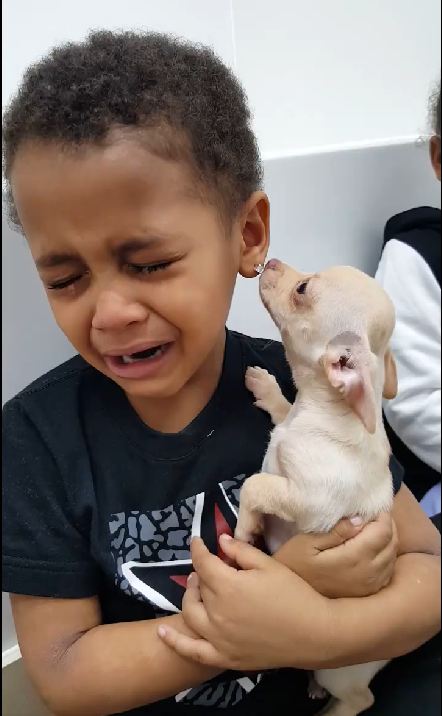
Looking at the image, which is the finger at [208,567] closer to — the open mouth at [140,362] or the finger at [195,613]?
the finger at [195,613]

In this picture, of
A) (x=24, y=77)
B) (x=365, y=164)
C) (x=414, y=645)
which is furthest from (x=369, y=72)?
(x=414, y=645)

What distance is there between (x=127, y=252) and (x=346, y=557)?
0.23 m

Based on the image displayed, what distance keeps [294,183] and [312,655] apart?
278 millimetres

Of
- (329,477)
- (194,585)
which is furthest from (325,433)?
(194,585)

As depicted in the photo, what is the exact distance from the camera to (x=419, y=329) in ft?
1.12

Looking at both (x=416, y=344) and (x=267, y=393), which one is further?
(x=267, y=393)

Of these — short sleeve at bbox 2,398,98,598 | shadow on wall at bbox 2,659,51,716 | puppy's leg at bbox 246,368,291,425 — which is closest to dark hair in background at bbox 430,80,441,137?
puppy's leg at bbox 246,368,291,425

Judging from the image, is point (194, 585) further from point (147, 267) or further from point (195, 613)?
point (147, 267)

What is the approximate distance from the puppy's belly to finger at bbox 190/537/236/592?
37mm

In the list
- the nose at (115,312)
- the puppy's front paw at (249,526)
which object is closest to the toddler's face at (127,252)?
the nose at (115,312)

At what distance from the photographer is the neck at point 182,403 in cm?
50

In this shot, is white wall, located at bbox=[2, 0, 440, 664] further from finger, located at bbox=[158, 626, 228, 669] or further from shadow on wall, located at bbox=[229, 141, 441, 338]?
finger, located at bbox=[158, 626, 228, 669]

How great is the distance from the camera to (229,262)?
41cm

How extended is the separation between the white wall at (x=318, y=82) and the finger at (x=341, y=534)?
0.55ft
